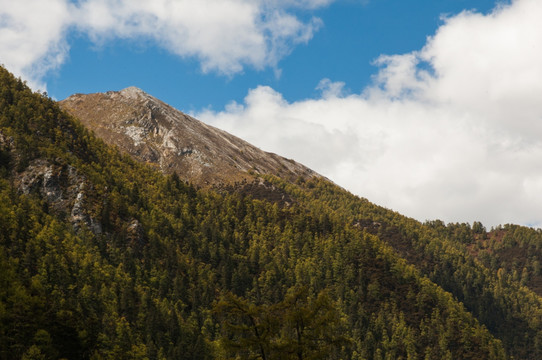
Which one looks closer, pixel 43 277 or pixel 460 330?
pixel 43 277

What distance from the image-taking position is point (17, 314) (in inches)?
3334

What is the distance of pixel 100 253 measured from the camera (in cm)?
18000

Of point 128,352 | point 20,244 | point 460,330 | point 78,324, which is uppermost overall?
point 460,330

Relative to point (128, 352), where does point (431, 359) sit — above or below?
above

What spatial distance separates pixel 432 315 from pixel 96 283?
420 feet

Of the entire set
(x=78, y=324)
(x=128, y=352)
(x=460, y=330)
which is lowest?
(x=128, y=352)

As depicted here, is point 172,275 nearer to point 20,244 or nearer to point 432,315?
point 20,244

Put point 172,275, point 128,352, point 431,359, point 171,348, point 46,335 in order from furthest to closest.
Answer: point 172,275, point 431,359, point 171,348, point 128,352, point 46,335

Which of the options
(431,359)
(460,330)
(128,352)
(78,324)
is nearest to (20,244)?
(128,352)

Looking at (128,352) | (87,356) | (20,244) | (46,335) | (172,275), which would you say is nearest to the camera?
(46,335)

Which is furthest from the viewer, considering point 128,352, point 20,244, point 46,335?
point 20,244

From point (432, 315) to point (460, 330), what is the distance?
37.5 feet

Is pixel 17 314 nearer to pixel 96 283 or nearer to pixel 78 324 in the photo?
pixel 78 324

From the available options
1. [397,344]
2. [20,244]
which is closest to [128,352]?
[20,244]
